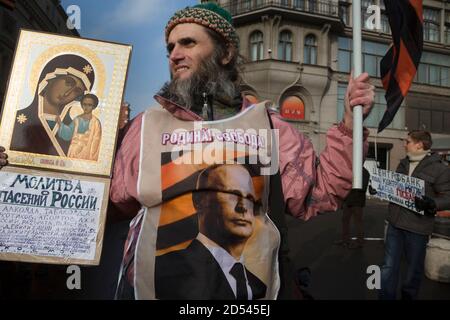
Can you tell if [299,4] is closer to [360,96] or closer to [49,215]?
[360,96]

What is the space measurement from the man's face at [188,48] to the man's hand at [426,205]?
2.64 metres

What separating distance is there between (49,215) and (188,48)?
0.83 meters

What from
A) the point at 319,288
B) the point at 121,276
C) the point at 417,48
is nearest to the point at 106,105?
the point at 121,276

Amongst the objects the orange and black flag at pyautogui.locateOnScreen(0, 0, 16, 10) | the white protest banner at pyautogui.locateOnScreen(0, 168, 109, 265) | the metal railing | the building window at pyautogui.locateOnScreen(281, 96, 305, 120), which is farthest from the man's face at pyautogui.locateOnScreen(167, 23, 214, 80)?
the metal railing

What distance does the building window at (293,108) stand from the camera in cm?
1630

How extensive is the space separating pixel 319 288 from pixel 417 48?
2677 mm

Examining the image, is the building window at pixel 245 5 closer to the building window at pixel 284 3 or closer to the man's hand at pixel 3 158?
the building window at pixel 284 3

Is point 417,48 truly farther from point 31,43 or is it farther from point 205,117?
point 31,43

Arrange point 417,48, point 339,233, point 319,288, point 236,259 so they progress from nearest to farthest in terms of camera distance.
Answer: point 236,259 < point 417,48 < point 319,288 < point 339,233

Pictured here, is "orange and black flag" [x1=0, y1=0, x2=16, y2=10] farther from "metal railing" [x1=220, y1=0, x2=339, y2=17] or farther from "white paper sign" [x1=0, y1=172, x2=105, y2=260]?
"metal railing" [x1=220, y1=0, x2=339, y2=17]

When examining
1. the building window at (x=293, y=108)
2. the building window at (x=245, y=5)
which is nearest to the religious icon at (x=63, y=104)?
the building window at (x=293, y=108)

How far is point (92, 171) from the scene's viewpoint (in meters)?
1.41

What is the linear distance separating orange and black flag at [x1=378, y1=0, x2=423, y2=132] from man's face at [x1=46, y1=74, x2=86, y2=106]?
1417 mm

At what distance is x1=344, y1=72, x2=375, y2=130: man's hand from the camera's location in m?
1.29
